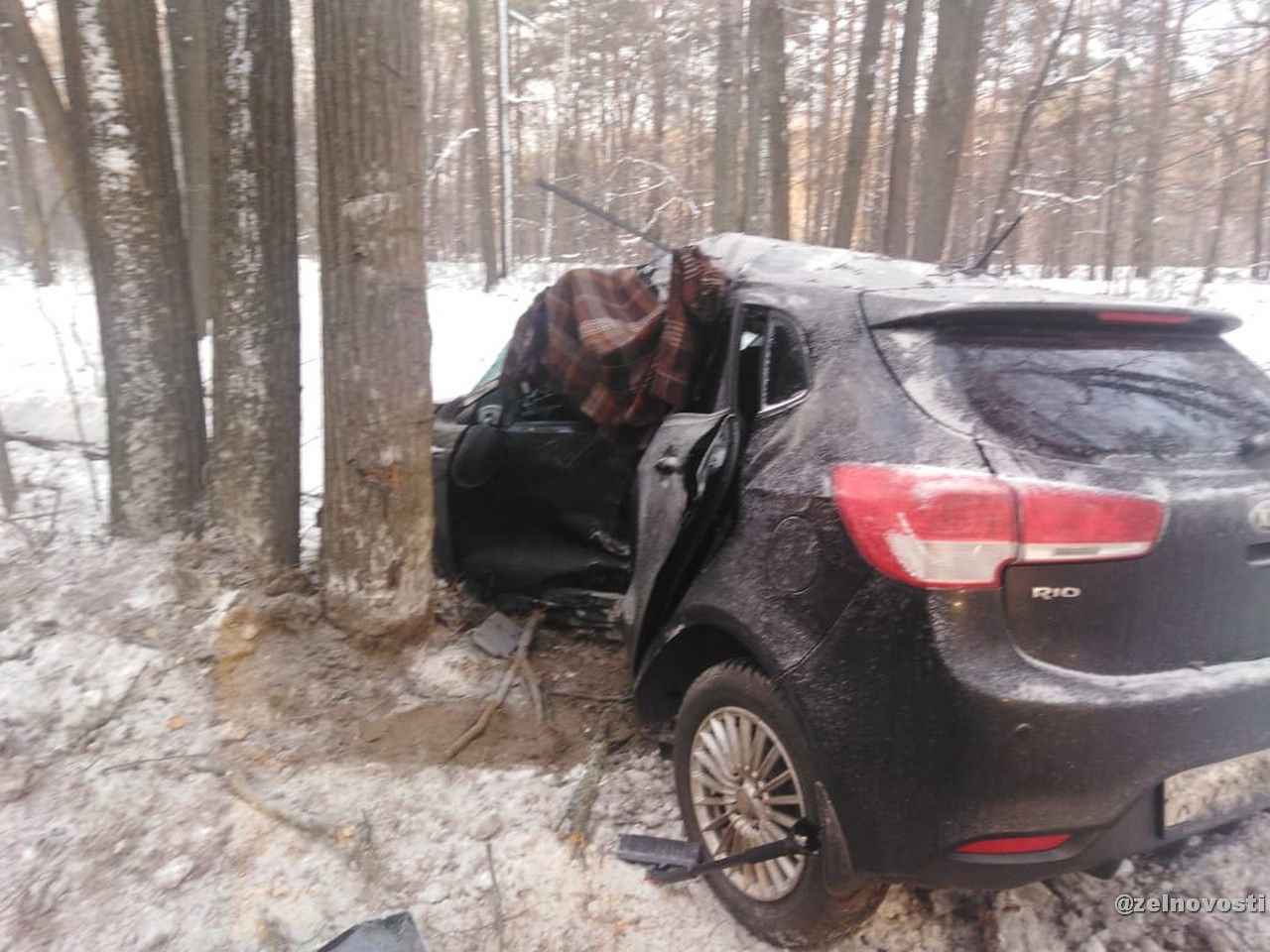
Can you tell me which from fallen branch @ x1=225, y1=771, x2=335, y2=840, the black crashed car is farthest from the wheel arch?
fallen branch @ x1=225, y1=771, x2=335, y2=840

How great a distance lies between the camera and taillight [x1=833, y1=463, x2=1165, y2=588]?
1888mm

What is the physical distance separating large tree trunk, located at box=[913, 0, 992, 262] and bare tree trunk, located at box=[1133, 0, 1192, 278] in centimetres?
555

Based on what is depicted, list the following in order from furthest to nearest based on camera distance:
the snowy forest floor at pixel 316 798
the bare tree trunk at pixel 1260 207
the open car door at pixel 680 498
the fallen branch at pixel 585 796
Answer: the bare tree trunk at pixel 1260 207 → the fallen branch at pixel 585 796 → the open car door at pixel 680 498 → the snowy forest floor at pixel 316 798

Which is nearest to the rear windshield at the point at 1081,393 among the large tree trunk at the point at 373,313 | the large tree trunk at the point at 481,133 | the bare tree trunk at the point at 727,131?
the large tree trunk at the point at 373,313

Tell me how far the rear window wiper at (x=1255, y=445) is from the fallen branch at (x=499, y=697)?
8.93 feet

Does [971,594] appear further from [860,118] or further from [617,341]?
[860,118]

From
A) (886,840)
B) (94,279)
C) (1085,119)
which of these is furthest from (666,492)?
(1085,119)

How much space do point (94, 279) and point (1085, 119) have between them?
71.0 ft

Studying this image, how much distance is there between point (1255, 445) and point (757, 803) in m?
1.61

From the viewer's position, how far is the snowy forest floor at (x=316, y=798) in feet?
8.39

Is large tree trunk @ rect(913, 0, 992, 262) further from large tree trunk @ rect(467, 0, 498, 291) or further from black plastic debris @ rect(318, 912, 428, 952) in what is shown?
large tree trunk @ rect(467, 0, 498, 291)

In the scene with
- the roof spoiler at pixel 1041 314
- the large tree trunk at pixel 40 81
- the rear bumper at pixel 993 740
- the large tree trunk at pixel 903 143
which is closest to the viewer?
the rear bumper at pixel 993 740

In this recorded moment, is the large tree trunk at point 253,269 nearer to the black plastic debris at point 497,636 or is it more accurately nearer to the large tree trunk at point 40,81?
the black plastic debris at point 497,636

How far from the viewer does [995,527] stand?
74.3 inches
